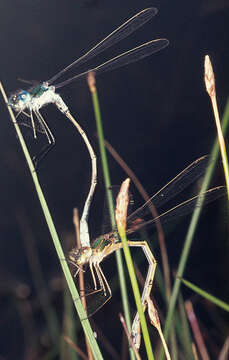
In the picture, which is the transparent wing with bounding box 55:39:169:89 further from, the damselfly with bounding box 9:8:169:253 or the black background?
the black background

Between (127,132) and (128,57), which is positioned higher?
(128,57)

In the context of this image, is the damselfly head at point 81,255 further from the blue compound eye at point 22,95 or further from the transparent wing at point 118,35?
the transparent wing at point 118,35

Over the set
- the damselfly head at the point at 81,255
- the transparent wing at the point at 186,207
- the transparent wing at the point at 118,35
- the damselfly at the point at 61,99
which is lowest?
the transparent wing at the point at 186,207

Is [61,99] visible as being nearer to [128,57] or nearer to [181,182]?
[128,57]

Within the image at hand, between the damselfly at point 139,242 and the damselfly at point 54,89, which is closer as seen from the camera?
the damselfly at point 139,242

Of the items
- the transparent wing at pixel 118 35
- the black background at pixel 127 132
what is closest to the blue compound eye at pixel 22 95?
the transparent wing at pixel 118 35

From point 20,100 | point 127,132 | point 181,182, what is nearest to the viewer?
point 20,100

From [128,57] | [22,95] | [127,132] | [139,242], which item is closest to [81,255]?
[139,242]
